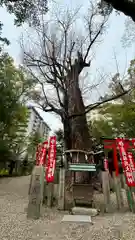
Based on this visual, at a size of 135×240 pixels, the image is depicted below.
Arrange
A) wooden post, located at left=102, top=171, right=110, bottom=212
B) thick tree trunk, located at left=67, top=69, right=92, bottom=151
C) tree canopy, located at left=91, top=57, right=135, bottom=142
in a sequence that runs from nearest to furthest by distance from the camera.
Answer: wooden post, located at left=102, top=171, right=110, bottom=212, thick tree trunk, located at left=67, top=69, right=92, bottom=151, tree canopy, located at left=91, top=57, right=135, bottom=142

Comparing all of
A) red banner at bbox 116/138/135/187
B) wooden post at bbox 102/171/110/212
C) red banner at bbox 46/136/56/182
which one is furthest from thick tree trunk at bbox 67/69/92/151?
wooden post at bbox 102/171/110/212

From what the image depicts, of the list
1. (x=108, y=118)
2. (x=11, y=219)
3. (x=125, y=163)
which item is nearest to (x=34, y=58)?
(x=125, y=163)

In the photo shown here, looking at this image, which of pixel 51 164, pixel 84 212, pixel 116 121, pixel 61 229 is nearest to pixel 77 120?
pixel 51 164

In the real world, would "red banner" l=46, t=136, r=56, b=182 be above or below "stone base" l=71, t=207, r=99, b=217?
above

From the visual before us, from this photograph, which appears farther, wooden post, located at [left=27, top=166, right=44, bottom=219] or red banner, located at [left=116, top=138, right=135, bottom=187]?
red banner, located at [left=116, top=138, right=135, bottom=187]

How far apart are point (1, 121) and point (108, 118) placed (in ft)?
23.7

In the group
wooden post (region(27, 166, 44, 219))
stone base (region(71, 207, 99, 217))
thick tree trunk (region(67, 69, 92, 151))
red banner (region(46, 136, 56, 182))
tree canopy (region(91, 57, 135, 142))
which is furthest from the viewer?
tree canopy (region(91, 57, 135, 142))

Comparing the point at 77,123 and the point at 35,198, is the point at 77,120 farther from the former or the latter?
the point at 35,198

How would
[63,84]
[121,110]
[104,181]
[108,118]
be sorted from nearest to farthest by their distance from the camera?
[104,181] < [63,84] < [121,110] < [108,118]

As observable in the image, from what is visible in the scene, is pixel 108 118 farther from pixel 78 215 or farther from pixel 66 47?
pixel 78 215

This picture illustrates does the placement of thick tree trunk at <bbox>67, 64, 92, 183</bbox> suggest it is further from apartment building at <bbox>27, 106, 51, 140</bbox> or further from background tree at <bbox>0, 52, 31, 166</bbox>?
apartment building at <bbox>27, 106, 51, 140</bbox>

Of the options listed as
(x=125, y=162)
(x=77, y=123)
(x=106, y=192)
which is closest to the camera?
(x=106, y=192)

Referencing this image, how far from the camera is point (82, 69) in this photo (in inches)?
244

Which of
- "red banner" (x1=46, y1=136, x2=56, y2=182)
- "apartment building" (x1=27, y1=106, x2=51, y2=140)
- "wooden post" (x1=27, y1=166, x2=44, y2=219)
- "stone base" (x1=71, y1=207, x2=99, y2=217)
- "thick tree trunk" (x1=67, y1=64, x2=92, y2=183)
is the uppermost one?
"apartment building" (x1=27, y1=106, x2=51, y2=140)
